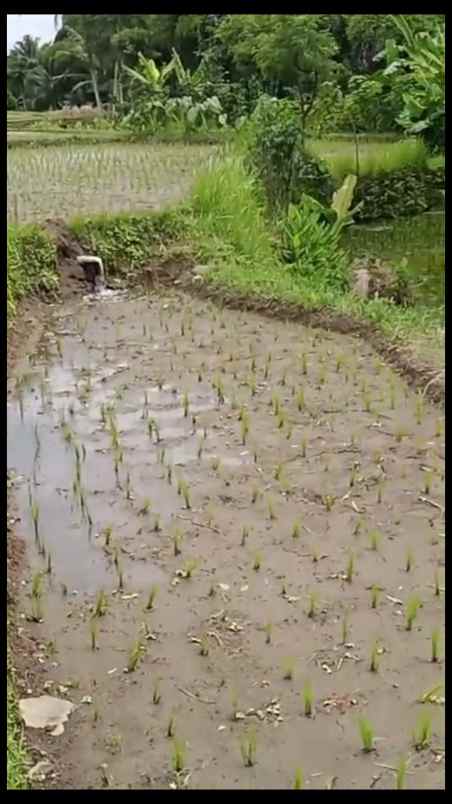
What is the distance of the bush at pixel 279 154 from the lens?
35.0ft

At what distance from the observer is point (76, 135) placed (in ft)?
57.9

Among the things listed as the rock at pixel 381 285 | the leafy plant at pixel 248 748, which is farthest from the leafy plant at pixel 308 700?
the rock at pixel 381 285

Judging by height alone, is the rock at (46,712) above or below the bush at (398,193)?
below

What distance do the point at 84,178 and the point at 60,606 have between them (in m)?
9.16

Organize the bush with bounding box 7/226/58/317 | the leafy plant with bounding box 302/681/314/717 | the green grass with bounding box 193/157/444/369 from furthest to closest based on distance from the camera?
the bush with bounding box 7/226/58/317, the green grass with bounding box 193/157/444/369, the leafy plant with bounding box 302/681/314/717

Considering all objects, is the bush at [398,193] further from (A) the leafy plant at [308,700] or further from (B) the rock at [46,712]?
(B) the rock at [46,712]

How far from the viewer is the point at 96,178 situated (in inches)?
468

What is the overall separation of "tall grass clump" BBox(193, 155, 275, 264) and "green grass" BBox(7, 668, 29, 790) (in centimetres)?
613

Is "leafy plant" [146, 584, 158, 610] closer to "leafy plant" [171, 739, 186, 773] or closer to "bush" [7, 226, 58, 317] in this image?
"leafy plant" [171, 739, 186, 773]

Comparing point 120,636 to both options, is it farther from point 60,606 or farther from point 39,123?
point 39,123

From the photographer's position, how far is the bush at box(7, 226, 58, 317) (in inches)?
296

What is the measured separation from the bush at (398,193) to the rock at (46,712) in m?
12.3

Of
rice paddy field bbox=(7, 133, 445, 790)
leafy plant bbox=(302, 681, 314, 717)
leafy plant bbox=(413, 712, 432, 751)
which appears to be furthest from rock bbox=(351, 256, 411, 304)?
leafy plant bbox=(413, 712, 432, 751)
